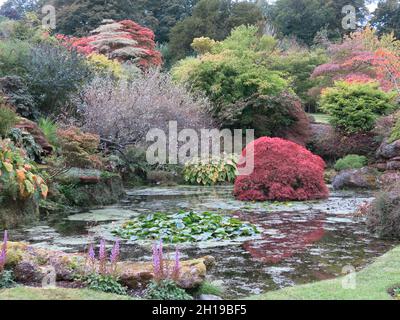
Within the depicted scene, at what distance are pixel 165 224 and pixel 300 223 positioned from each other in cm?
253

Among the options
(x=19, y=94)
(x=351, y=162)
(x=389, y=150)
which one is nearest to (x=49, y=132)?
(x=19, y=94)

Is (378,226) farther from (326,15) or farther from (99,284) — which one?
(326,15)

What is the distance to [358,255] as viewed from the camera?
680 centimetres

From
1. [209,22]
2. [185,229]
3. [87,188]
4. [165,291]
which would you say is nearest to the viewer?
[165,291]

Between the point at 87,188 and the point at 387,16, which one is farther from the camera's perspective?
the point at 387,16

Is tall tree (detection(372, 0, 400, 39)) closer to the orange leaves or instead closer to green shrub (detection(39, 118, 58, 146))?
green shrub (detection(39, 118, 58, 146))

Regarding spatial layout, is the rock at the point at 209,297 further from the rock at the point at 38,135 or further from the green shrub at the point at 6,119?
the rock at the point at 38,135

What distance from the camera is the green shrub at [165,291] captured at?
468cm

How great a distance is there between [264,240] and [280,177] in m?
5.06

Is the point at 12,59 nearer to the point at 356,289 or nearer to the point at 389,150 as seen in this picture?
the point at 389,150

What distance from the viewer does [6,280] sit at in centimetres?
485

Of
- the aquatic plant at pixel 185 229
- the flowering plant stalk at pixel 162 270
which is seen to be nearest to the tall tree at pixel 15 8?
the aquatic plant at pixel 185 229

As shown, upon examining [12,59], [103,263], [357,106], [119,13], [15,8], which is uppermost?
[15,8]
